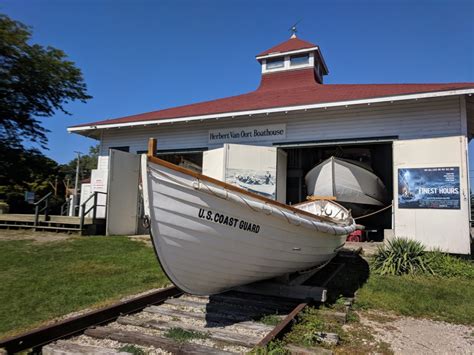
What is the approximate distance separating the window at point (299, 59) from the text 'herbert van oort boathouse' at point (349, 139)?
0.05 metres

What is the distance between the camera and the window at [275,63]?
1552cm

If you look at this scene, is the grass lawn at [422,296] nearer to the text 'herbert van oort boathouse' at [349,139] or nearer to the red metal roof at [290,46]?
the text 'herbert van oort boathouse' at [349,139]

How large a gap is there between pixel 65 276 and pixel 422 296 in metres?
6.40

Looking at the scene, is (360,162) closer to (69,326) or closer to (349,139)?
(349,139)

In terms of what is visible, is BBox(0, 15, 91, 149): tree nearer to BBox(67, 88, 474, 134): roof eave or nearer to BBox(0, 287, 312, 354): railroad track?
BBox(67, 88, 474, 134): roof eave

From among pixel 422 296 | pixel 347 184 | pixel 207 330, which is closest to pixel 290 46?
pixel 347 184

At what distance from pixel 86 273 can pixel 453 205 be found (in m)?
8.62

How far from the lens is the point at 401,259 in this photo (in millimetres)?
7363

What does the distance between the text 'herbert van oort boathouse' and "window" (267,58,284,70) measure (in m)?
0.54

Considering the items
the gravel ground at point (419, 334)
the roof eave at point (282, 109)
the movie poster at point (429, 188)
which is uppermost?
the roof eave at point (282, 109)

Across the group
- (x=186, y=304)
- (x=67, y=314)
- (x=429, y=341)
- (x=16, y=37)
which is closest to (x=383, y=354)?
(x=429, y=341)

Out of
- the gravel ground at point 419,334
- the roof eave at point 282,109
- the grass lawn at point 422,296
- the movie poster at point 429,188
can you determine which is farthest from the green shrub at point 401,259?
the roof eave at point 282,109

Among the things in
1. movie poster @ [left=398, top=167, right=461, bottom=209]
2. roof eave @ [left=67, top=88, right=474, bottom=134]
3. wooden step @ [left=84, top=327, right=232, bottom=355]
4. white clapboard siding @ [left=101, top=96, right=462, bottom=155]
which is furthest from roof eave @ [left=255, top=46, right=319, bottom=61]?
wooden step @ [left=84, top=327, right=232, bottom=355]

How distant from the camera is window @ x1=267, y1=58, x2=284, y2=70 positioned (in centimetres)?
1552
